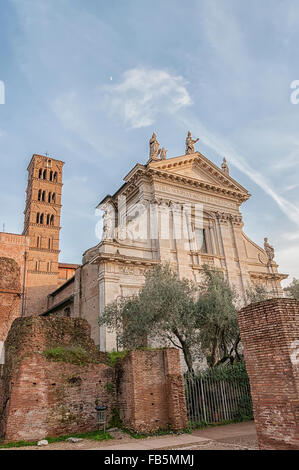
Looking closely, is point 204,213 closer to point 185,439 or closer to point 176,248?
point 176,248

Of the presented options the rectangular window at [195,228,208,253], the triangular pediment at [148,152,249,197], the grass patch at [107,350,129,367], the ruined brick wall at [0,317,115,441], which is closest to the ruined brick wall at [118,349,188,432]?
the grass patch at [107,350,129,367]

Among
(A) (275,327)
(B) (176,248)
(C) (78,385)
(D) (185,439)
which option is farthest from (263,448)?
(B) (176,248)

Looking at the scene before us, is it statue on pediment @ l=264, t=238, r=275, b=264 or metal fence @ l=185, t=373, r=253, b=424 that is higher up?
statue on pediment @ l=264, t=238, r=275, b=264

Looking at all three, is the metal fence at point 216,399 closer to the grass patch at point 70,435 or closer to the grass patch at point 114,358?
the grass patch at point 114,358

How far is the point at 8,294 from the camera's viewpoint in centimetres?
1406

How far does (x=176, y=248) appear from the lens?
24312 mm

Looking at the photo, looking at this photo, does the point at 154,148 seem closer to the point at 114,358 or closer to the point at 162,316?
the point at 162,316

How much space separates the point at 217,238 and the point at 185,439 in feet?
62.4

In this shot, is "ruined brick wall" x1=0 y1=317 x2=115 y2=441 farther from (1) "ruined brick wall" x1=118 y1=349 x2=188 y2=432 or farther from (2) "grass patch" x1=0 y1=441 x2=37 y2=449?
(1) "ruined brick wall" x1=118 y1=349 x2=188 y2=432

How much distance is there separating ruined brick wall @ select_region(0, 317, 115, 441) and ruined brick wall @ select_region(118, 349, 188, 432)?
0.74 m

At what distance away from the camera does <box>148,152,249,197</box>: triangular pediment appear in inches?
1046

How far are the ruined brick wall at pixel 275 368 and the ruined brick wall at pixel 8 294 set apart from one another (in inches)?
392

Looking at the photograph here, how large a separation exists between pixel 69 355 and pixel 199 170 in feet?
68.7

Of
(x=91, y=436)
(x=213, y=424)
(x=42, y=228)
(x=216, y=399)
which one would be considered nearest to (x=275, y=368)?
(x=91, y=436)
